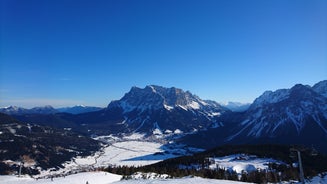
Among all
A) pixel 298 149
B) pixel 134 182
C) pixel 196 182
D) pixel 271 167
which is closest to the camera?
pixel 298 149

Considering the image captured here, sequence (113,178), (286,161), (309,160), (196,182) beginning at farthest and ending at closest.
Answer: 1. (309,160)
2. (286,161)
3. (113,178)
4. (196,182)

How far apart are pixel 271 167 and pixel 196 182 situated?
10355 cm

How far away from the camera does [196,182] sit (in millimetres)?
44688

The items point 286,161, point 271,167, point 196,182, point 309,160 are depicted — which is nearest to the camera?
point 196,182

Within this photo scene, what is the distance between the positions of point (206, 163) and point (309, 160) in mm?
82574

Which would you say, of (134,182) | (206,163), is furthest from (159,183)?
(206,163)

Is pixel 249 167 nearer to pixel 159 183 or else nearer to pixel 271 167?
pixel 271 167

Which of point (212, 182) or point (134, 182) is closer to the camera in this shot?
point (212, 182)

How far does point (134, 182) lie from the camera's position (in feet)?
161

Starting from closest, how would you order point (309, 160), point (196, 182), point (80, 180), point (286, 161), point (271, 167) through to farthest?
point (196, 182) → point (80, 180) → point (271, 167) → point (286, 161) → point (309, 160)

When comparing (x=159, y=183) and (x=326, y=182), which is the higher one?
(x=159, y=183)

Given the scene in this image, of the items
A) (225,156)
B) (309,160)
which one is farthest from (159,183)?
(309,160)

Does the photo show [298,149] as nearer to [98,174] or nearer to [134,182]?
[134,182]

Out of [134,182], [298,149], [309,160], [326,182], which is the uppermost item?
[298,149]
